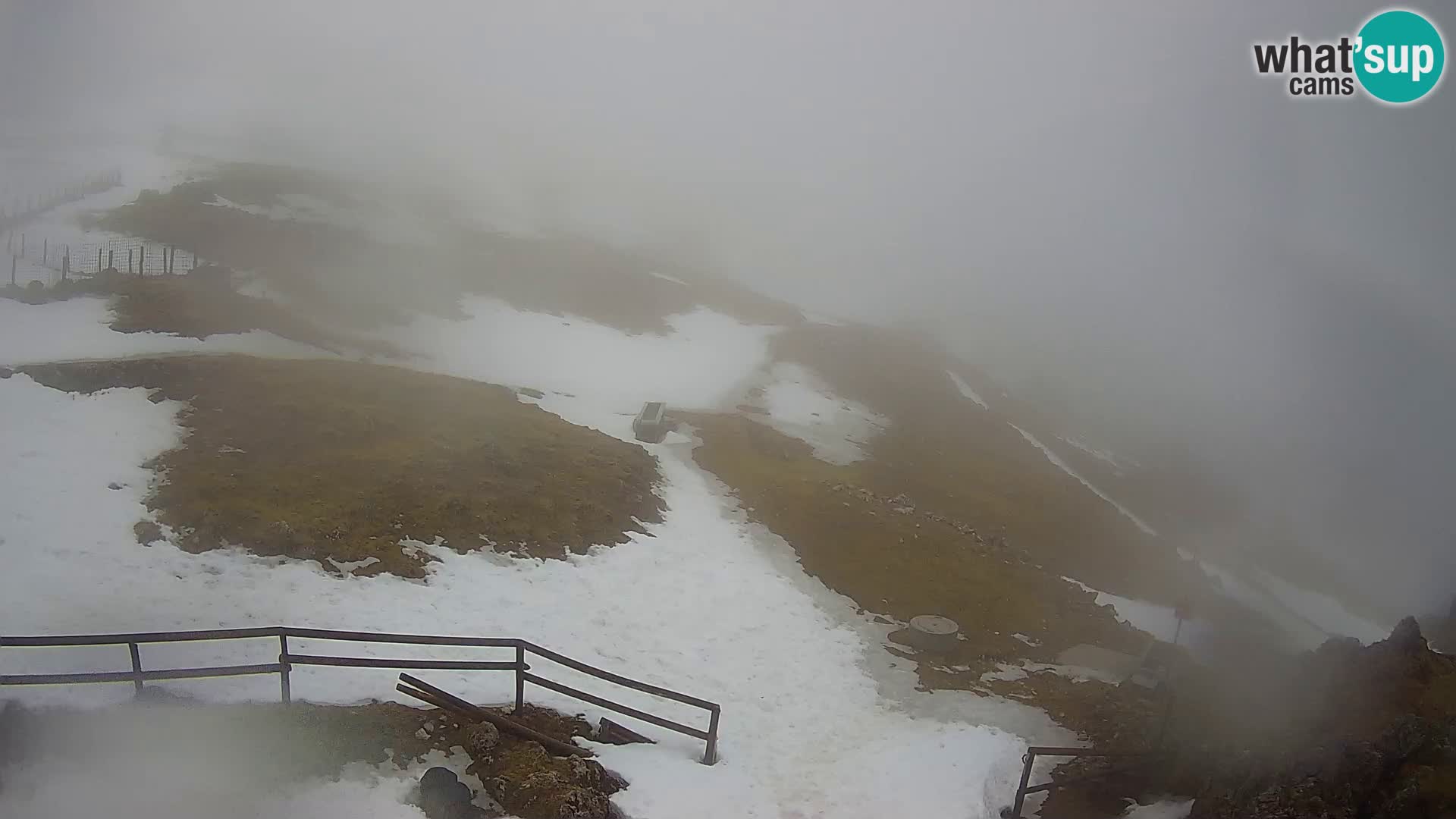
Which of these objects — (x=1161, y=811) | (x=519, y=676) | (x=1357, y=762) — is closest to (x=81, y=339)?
(x=519, y=676)

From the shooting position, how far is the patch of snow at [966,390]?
55.9 meters

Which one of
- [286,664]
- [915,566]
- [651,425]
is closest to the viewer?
[286,664]

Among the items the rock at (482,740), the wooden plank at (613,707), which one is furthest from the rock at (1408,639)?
the rock at (482,740)

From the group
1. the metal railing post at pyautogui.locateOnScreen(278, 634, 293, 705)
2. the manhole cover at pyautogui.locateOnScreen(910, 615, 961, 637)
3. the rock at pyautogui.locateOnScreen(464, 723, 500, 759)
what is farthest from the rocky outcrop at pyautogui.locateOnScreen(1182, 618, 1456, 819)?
the metal railing post at pyautogui.locateOnScreen(278, 634, 293, 705)

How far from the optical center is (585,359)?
1690 inches

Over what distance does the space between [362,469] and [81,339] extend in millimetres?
12672

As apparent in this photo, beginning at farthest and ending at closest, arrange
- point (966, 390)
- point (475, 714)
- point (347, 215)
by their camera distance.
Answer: point (966, 390)
point (347, 215)
point (475, 714)

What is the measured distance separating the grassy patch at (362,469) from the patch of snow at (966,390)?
114 feet

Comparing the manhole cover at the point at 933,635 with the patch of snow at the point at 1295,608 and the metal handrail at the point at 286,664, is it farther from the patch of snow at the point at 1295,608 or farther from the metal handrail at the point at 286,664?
the patch of snow at the point at 1295,608

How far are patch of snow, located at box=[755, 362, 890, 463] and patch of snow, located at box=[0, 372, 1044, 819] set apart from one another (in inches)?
619

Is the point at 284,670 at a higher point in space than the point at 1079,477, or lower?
higher

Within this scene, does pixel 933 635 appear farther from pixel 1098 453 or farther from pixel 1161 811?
pixel 1098 453

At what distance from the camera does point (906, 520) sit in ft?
89.0

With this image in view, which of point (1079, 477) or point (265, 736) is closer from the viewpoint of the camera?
point (265, 736)
